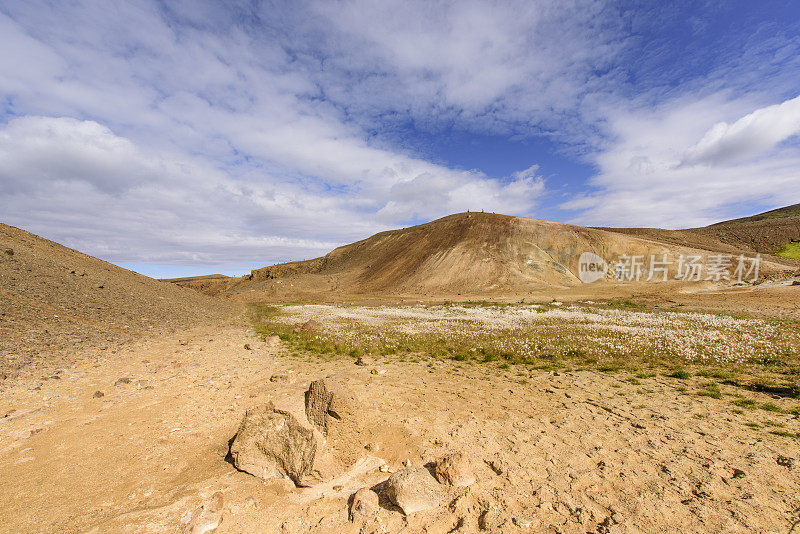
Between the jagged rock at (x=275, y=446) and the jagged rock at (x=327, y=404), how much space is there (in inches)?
17.4

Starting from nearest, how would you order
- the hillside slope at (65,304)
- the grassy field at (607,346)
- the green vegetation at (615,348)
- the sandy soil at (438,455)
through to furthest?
the sandy soil at (438,455), the green vegetation at (615,348), the grassy field at (607,346), the hillside slope at (65,304)

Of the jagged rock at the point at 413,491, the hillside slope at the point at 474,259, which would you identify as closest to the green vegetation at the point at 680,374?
the jagged rock at the point at 413,491

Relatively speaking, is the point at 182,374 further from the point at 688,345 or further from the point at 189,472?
the point at 688,345

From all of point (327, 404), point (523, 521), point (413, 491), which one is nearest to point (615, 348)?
point (523, 521)

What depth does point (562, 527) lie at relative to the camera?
3.92 meters

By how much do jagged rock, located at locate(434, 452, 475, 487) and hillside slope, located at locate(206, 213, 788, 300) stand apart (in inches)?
2038

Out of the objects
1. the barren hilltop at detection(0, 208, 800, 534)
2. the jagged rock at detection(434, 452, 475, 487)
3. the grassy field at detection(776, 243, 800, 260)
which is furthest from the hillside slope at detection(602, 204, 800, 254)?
the jagged rock at detection(434, 452, 475, 487)

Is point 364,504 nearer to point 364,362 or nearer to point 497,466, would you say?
point 497,466

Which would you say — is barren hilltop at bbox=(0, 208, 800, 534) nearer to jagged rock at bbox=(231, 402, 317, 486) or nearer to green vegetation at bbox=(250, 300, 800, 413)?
jagged rock at bbox=(231, 402, 317, 486)

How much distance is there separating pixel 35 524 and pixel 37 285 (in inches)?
896

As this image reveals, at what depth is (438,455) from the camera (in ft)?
18.0

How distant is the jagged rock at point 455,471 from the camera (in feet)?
15.5

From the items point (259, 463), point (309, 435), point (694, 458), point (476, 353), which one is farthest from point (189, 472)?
point (476, 353)

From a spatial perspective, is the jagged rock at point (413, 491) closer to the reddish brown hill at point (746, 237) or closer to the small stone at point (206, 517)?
the small stone at point (206, 517)
